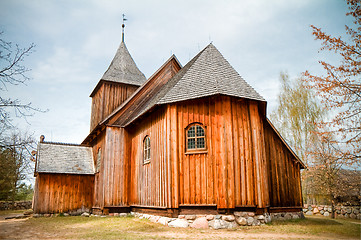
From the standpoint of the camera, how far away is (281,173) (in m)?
14.7

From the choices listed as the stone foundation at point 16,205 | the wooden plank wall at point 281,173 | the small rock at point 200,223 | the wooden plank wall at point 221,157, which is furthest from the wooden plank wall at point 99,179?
the stone foundation at point 16,205

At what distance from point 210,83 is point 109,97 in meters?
10.7

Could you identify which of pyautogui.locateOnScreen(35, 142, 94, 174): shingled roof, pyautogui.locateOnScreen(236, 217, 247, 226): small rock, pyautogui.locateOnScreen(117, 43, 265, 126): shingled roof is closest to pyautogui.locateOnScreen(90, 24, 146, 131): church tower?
pyautogui.locateOnScreen(35, 142, 94, 174): shingled roof

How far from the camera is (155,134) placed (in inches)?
532

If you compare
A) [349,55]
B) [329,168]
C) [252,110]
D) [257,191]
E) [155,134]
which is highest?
[349,55]

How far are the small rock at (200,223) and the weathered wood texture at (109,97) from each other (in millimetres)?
11920

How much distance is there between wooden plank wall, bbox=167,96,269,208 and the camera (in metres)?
11.2

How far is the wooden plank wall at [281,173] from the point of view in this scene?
46.4 ft

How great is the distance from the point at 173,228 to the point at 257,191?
→ 3610mm

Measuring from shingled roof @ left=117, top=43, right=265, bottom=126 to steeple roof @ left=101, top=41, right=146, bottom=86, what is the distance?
8.89 m

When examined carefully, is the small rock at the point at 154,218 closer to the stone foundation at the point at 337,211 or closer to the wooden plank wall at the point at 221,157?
the wooden plank wall at the point at 221,157

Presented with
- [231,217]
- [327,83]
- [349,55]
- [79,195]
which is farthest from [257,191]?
[79,195]

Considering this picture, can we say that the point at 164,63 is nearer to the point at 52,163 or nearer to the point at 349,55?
the point at 52,163

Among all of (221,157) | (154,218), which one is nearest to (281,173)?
(221,157)
